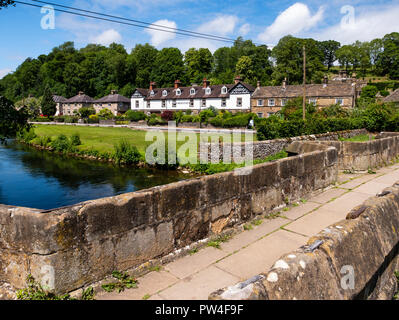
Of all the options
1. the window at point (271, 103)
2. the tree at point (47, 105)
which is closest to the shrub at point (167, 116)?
the window at point (271, 103)

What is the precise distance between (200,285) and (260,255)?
113 centimetres

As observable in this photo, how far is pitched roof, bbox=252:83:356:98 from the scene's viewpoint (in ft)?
154

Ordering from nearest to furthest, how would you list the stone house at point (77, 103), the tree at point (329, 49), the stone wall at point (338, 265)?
the stone wall at point (338, 265) → the stone house at point (77, 103) → the tree at point (329, 49)

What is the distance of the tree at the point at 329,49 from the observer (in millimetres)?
121688

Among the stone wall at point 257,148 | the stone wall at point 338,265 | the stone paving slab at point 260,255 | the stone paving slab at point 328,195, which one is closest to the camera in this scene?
the stone wall at point 338,265

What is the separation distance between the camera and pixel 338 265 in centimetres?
244

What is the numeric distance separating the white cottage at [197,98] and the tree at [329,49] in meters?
83.9

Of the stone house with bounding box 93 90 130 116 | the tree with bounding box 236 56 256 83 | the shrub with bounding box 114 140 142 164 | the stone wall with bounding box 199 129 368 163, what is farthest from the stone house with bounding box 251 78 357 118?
the stone house with bounding box 93 90 130 116

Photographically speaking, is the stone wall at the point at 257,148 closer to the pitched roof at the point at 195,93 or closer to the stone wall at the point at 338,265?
the stone wall at the point at 338,265

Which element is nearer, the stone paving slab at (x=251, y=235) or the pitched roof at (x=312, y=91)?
the stone paving slab at (x=251, y=235)

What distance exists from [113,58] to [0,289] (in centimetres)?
9971

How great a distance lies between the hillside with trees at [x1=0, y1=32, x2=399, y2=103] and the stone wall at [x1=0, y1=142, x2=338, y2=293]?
70008mm
